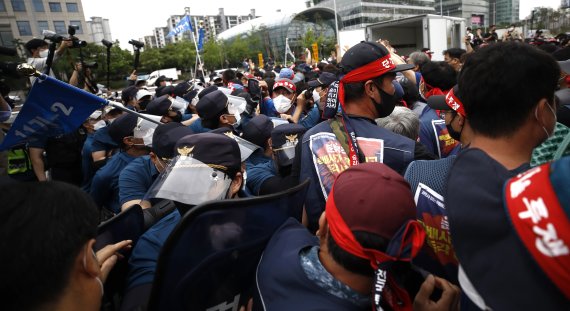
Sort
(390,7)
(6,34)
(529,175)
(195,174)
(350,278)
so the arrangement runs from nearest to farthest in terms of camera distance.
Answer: (529,175) < (350,278) < (195,174) < (6,34) < (390,7)

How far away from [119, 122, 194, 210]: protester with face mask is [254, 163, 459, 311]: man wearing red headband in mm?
1908

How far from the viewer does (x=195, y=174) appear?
1770 mm

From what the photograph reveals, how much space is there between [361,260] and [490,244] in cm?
43

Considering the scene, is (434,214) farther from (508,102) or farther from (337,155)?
(337,155)

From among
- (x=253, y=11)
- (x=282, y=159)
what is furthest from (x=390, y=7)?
(x=253, y=11)

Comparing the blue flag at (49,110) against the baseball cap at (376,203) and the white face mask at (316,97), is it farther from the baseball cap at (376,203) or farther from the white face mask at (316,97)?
the white face mask at (316,97)

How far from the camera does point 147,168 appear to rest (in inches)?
122

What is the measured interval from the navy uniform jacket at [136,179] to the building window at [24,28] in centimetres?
5974

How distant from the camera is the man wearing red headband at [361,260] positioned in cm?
111

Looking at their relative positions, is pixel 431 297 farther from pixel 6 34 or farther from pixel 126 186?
pixel 6 34

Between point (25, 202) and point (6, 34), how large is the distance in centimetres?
5470

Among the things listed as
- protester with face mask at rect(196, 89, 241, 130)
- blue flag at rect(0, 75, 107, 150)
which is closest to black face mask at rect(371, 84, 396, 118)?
blue flag at rect(0, 75, 107, 150)

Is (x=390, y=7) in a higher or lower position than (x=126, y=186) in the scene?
higher

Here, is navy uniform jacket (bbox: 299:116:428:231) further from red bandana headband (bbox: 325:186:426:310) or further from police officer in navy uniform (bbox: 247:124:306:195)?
red bandana headband (bbox: 325:186:426:310)
